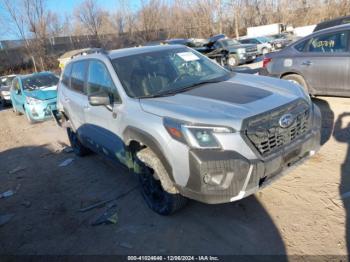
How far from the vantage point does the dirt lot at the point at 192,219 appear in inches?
116

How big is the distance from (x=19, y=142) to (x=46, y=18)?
971 inches

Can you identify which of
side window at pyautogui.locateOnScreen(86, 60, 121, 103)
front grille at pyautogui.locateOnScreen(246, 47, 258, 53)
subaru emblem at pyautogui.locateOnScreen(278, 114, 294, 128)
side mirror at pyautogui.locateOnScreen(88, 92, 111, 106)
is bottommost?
subaru emblem at pyautogui.locateOnScreen(278, 114, 294, 128)

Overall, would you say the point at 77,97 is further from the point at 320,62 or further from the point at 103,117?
the point at 320,62

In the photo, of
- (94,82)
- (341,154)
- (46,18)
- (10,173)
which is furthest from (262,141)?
(46,18)

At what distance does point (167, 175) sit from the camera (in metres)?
3.15

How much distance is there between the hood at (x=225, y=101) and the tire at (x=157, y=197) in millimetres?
664

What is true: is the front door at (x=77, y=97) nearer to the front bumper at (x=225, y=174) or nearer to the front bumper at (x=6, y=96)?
the front bumper at (x=225, y=174)

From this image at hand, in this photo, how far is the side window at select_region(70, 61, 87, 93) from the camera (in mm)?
4857

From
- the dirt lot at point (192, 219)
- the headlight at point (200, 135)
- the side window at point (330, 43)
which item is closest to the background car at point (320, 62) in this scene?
the side window at point (330, 43)

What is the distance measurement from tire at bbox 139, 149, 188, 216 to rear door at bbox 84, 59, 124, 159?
491 mm

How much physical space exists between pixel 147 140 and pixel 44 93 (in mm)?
7914

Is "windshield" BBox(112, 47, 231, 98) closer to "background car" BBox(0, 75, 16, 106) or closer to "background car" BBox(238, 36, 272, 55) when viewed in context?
"background car" BBox(0, 75, 16, 106)

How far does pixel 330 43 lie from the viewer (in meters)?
6.05

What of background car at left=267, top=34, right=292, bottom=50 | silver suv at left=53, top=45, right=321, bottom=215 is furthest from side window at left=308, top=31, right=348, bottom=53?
background car at left=267, top=34, right=292, bottom=50
